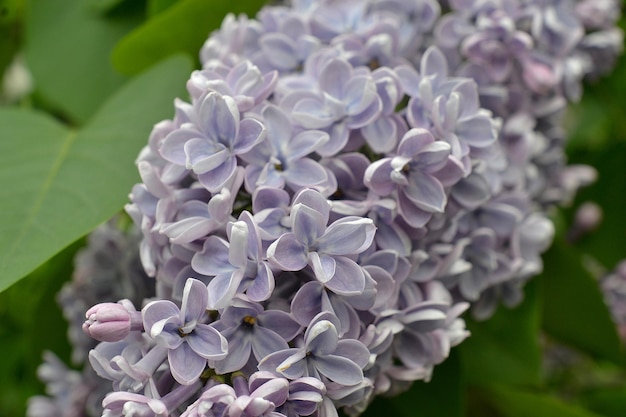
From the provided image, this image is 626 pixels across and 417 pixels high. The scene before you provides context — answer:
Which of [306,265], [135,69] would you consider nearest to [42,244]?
[306,265]

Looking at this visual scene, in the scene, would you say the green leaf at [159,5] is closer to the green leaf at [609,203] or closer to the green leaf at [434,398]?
the green leaf at [434,398]

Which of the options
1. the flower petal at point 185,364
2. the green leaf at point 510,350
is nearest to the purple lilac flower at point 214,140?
the flower petal at point 185,364

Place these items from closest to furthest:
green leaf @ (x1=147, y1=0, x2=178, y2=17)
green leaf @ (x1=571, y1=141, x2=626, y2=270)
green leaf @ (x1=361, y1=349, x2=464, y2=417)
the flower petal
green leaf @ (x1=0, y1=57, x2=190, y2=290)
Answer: the flower petal → green leaf @ (x1=0, y1=57, x2=190, y2=290) → green leaf @ (x1=361, y1=349, x2=464, y2=417) → green leaf @ (x1=147, y1=0, x2=178, y2=17) → green leaf @ (x1=571, y1=141, x2=626, y2=270)

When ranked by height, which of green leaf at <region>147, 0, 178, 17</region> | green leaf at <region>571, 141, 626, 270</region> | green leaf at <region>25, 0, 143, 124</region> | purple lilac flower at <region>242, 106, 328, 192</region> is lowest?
green leaf at <region>571, 141, 626, 270</region>

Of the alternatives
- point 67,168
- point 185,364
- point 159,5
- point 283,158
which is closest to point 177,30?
point 159,5

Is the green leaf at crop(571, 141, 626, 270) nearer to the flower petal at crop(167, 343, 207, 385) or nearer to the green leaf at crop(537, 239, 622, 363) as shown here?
the green leaf at crop(537, 239, 622, 363)

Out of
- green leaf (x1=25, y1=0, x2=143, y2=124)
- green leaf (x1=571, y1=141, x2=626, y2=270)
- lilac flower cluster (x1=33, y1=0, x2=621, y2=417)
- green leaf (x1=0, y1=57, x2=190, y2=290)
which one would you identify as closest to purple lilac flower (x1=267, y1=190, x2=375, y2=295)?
lilac flower cluster (x1=33, y1=0, x2=621, y2=417)

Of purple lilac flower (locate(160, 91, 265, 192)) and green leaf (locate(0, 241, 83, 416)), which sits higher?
purple lilac flower (locate(160, 91, 265, 192))
